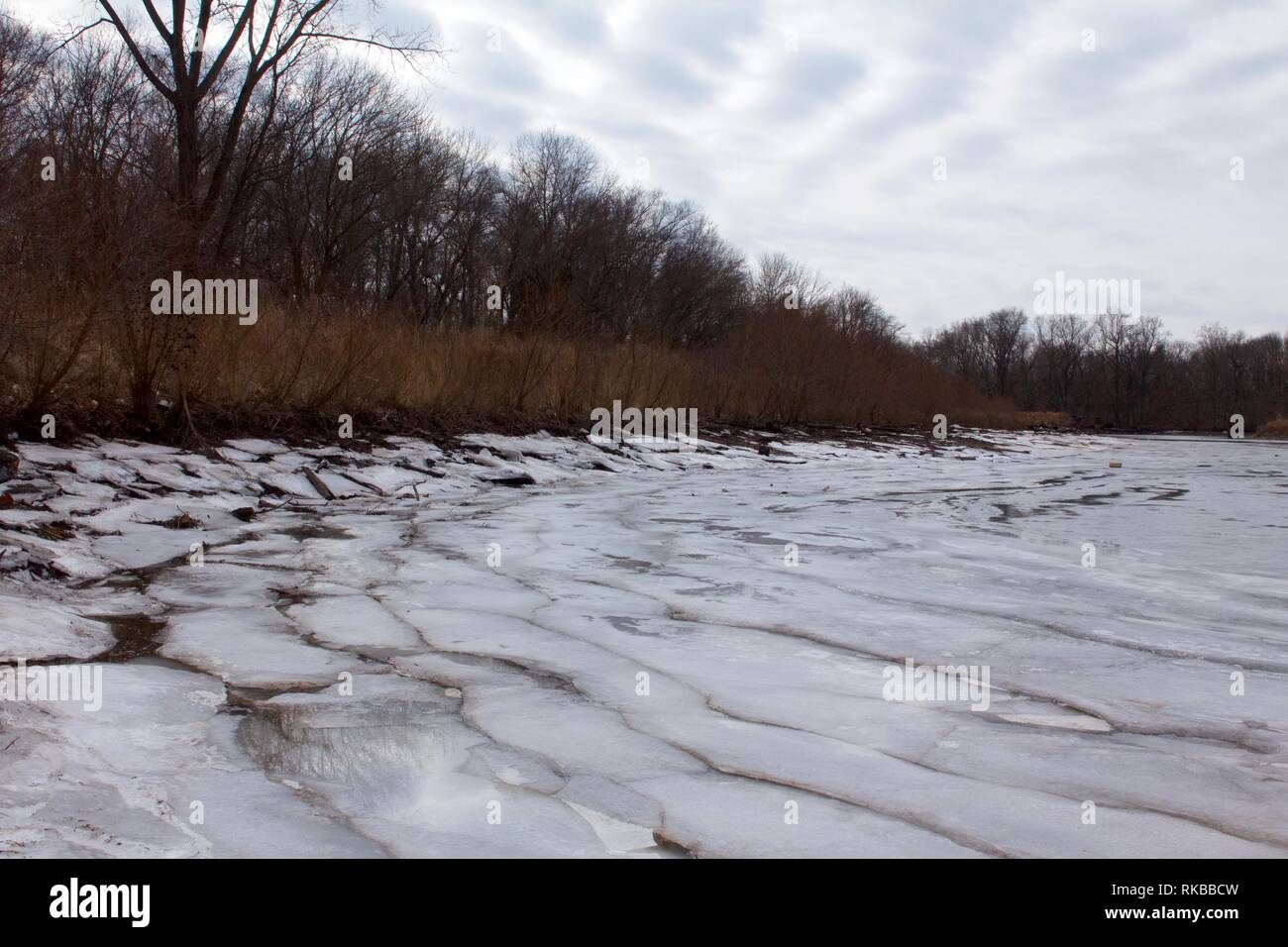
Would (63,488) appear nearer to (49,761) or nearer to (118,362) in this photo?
(118,362)

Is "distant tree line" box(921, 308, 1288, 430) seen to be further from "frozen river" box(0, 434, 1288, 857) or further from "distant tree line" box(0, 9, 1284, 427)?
"frozen river" box(0, 434, 1288, 857)

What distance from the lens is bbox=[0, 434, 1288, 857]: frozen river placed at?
2.01m

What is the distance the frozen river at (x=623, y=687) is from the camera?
2.01 m

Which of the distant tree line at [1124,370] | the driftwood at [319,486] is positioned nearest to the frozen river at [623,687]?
the driftwood at [319,486]

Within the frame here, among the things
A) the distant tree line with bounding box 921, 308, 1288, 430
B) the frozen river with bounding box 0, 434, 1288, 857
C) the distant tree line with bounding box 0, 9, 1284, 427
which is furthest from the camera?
the distant tree line with bounding box 921, 308, 1288, 430

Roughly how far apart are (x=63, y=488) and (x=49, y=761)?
15.0ft

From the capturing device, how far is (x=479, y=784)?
2199mm

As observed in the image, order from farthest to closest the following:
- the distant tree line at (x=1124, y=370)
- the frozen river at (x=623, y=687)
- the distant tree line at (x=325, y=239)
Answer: the distant tree line at (x=1124, y=370) < the distant tree line at (x=325, y=239) < the frozen river at (x=623, y=687)

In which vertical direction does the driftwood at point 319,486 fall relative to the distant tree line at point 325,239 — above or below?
below

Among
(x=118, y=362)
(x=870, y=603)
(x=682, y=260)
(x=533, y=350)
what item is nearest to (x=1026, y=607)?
(x=870, y=603)

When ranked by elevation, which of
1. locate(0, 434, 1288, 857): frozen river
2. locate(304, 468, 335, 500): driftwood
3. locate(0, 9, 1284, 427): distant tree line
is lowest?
locate(0, 434, 1288, 857): frozen river

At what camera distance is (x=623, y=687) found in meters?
3.01

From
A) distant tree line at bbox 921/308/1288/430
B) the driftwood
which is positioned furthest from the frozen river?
distant tree line at bbox 921/308/1288/430

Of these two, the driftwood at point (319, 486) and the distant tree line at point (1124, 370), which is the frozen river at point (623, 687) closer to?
the driftwood at point (319, 486)
